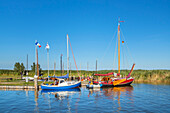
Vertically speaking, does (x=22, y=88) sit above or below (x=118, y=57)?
below

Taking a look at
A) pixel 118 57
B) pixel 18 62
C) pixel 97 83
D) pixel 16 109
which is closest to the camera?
pixel 16 109

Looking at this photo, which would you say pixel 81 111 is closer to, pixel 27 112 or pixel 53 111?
pixel 53 111

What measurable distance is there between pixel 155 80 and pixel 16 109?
189 ft

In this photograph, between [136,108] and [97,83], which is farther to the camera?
[97,83]

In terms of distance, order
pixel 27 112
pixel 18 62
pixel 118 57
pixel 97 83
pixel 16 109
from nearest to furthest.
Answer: pixel 27 112, pixel 16 109, pixel 97 83, pixel 118 57, pixel 18 62

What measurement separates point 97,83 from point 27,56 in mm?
36515

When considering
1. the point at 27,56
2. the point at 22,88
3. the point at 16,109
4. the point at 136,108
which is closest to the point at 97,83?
the point at 22,88

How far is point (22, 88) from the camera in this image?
1624 inches

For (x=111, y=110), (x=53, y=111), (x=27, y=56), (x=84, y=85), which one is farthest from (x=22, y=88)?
(x=27, y=56)

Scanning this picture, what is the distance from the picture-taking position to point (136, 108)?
24.1 metres

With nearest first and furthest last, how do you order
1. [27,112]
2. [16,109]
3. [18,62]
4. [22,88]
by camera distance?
[27,112] → [16,109] → [22,88] → [18,62]

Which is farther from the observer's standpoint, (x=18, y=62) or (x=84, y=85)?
(x=18, y=62)

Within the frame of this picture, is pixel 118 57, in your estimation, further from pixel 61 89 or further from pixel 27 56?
pixel 27 56

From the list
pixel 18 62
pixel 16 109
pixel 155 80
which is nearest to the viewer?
pixel 16 109
